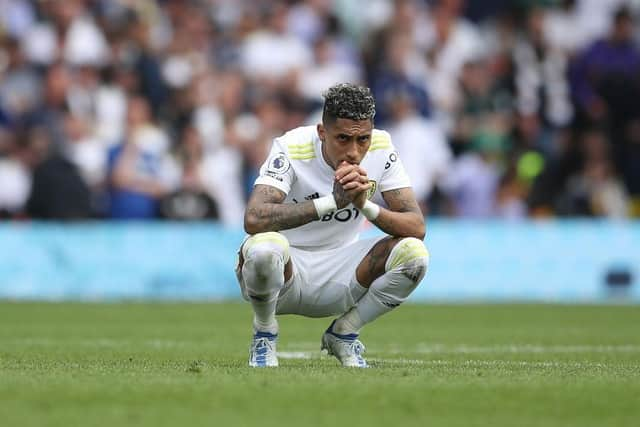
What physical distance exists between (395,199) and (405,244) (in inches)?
15.6

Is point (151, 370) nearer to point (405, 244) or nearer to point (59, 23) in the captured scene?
point (405, 244)

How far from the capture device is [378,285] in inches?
317

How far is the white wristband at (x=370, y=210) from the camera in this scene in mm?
7705

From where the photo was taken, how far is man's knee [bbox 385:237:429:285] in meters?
7.79

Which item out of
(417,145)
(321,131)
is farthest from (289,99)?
(321,131)

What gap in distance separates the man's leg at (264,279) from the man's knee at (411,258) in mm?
663

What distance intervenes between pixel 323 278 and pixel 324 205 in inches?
30.5

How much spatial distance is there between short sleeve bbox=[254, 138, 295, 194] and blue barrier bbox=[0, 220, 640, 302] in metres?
8.89

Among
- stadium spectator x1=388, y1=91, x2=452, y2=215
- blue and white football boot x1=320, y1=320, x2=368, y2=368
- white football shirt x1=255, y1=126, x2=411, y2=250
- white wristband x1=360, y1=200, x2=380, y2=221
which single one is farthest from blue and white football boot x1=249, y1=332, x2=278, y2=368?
stadium spectator x1=388, y1=91, x2=452, y2=215

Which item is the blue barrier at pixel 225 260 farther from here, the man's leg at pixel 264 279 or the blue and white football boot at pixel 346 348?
the man's leg at pixel 264 279

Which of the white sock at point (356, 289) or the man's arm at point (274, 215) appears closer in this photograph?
the man's arm at point (274, 215)

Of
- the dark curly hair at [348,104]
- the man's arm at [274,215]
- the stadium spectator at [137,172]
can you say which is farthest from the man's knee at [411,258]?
the stadium spectator at [137,172]

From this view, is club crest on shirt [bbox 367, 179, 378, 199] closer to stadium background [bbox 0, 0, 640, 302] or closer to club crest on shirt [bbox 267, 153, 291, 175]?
club crest on shirt [bbox 267, 153, 291, 175]

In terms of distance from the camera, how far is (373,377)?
700cm
